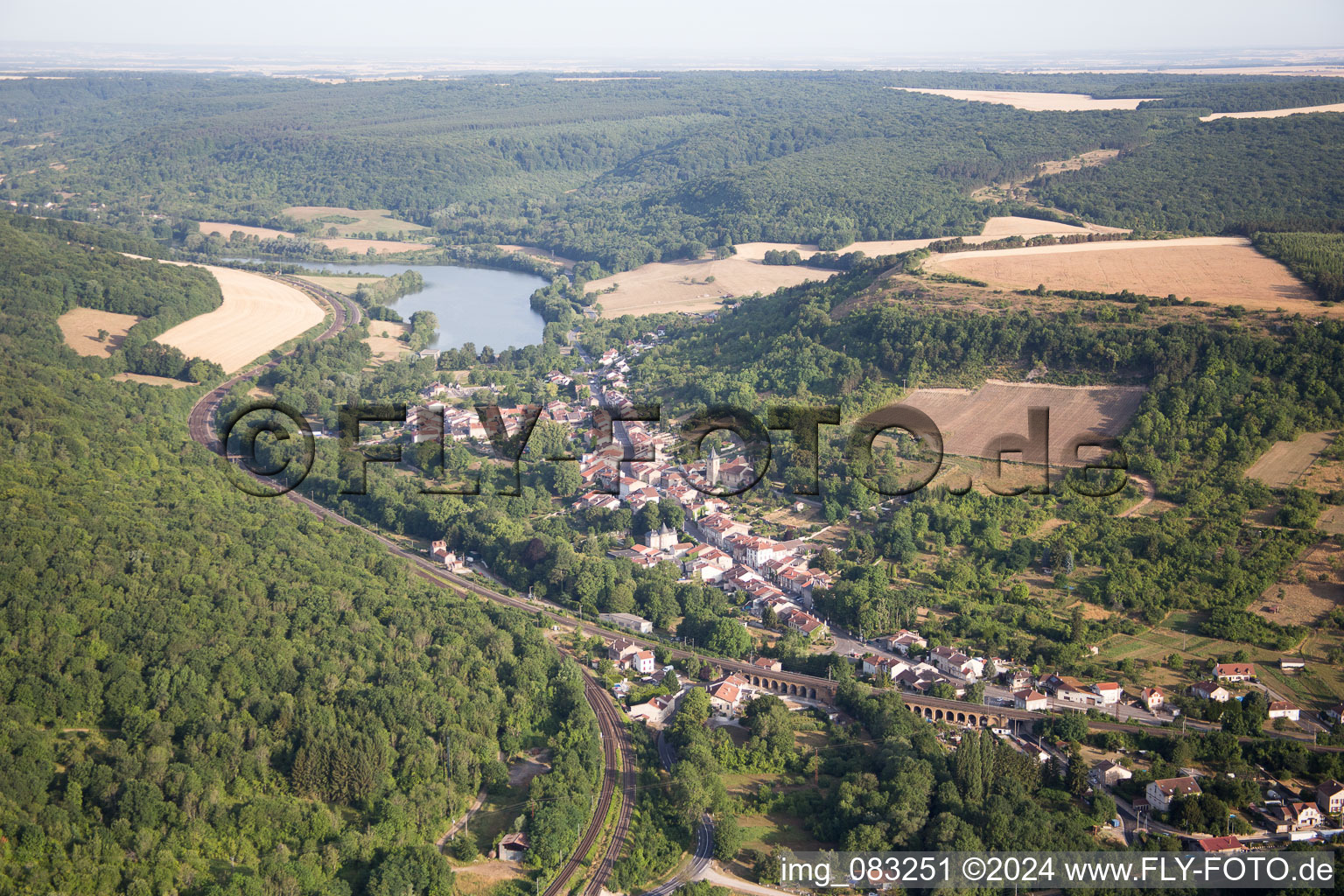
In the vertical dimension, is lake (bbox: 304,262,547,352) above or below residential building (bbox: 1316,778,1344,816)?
above

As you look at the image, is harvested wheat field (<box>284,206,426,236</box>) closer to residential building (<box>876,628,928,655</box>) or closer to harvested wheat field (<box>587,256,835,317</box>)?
harvested wheat field (<box>587,256,835,317</box>)

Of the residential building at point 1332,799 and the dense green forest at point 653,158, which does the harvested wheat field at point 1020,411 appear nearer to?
the residential building at point 1332,799

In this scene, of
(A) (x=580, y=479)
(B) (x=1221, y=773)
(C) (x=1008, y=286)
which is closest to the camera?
(B) (x=1221, y=773)

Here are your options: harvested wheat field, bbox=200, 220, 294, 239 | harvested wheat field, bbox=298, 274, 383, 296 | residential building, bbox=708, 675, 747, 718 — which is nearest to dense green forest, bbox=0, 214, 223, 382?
harvested wheat field, bbox=298, 274, 383, 296

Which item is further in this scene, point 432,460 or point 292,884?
point 432,460

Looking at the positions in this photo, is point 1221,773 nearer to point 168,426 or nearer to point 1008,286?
point 1008,286

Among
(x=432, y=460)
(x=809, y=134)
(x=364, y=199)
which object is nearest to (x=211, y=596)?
(x=432, y=460)

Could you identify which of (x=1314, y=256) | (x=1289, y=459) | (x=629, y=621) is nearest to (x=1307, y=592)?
(x=1289, y=459)
